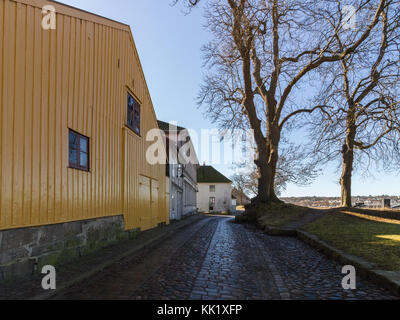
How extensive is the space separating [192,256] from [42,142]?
407cm

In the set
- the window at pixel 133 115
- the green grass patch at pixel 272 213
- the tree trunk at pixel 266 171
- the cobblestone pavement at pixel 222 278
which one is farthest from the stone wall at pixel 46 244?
the tree trunk at pixel 266 171

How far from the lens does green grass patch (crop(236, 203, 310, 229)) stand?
14562mm

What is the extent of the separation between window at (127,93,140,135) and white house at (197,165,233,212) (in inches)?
1562

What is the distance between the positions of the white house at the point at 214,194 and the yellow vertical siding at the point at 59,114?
40.6 metres

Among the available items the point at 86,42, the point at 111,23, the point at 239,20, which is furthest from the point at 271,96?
the point at 86,42

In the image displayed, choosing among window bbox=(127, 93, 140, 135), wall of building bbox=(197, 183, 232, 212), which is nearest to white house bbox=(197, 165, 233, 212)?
wall of building bbox=(197, 183, 232, 212)

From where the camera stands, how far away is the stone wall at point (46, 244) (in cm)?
445

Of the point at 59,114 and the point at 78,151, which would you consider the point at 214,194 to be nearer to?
the point at 78,151

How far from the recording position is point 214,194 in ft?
164

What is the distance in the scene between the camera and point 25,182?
482cm

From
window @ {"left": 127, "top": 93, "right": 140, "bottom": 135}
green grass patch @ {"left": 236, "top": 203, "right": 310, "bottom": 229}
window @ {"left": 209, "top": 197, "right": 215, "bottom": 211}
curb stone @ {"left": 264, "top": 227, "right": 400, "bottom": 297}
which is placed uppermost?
window @ {"left": 127, "top": 93, "right": 140, "bottom": 135}

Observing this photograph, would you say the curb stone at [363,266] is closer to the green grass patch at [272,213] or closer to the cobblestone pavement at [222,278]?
the cobblestone pavement at [222,278]

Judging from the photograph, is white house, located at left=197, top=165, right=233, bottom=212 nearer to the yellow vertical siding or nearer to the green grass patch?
the green grass patch

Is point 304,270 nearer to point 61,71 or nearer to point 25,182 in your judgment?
point 25,182
